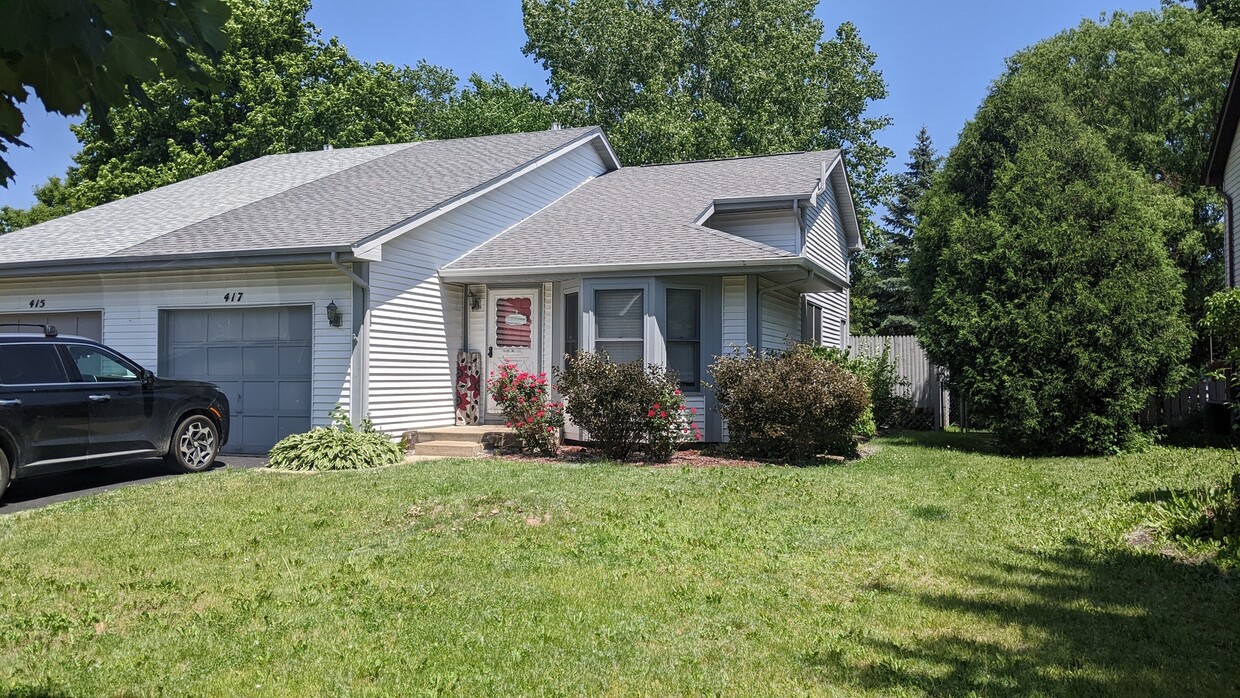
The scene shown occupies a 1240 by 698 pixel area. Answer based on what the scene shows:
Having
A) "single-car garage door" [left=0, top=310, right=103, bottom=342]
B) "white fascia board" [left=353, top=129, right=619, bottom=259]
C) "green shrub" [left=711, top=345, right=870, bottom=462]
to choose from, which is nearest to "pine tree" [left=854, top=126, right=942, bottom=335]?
"white fascia board" [left=353, top=129, right=619, bottom=259]

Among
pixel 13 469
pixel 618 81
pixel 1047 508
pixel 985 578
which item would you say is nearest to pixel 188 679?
pixel 985 578

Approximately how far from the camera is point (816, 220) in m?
16.8

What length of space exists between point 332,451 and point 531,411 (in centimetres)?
268

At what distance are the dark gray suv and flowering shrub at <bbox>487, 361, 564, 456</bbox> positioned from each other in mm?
3836

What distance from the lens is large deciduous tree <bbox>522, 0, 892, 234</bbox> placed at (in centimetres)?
3044

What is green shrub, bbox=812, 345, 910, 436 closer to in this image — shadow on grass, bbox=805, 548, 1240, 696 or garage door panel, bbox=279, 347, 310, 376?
garage door panel, bbox=279, 347, 310, 376

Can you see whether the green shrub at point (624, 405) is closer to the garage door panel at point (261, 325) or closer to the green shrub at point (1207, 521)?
the garage door panel at point (261, 325)

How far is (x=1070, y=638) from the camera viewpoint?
14.8 ft

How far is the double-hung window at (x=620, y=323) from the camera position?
12930 millimetres

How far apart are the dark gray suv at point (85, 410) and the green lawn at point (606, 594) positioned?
0.83 meters

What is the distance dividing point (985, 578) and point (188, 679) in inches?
183

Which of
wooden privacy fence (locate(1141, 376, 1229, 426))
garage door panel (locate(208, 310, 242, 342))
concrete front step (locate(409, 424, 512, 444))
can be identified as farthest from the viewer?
wooden privacy fence (locate(1141, 376, 1229, 426))

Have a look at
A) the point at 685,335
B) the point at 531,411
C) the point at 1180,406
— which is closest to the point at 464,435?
the point at 531,411

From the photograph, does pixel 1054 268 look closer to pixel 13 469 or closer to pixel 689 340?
pixel 689 340
